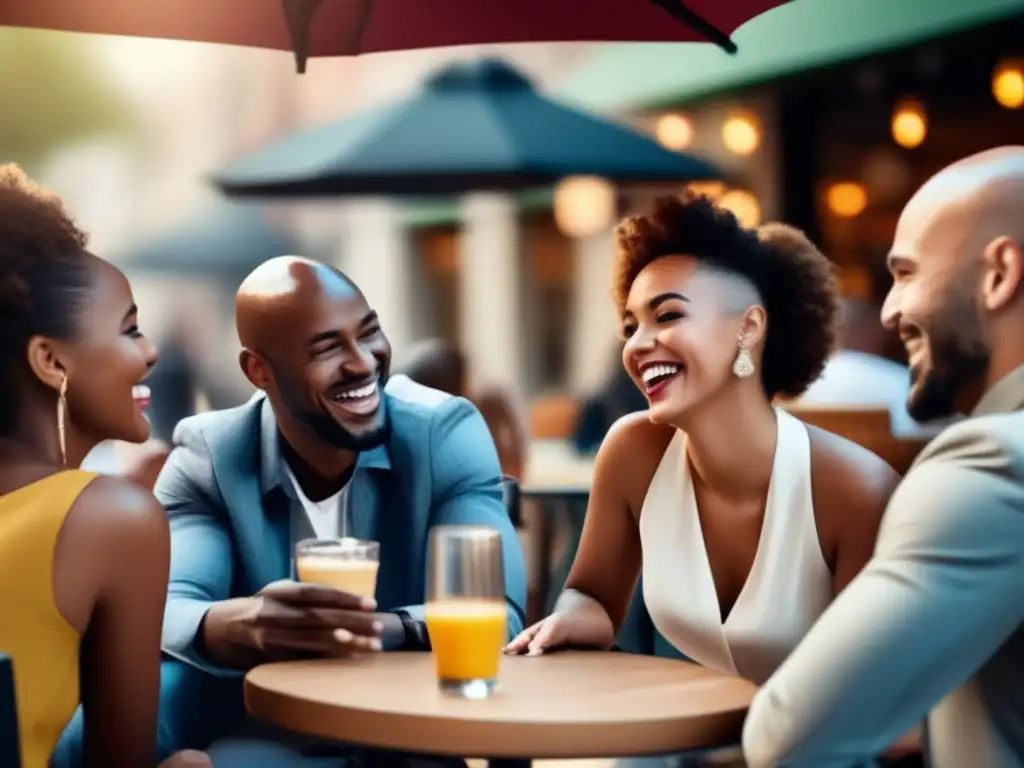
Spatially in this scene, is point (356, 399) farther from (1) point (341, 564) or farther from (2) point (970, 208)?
(2) point (970, 208)

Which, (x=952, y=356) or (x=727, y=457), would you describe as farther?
(x=727, y=457)

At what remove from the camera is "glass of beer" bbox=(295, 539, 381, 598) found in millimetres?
2414

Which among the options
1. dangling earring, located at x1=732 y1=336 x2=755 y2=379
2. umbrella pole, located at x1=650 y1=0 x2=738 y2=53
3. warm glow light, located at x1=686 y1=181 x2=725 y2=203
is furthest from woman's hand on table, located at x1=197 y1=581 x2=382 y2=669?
umbrella pole, located at x1=650 y1=0 x2=738 y2=53

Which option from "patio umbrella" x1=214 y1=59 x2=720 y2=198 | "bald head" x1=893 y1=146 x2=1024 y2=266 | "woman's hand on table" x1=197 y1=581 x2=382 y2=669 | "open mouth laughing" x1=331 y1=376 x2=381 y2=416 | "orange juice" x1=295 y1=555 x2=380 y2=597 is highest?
"patio umbrella" x1=214 y1=59 x2=720 y2=198

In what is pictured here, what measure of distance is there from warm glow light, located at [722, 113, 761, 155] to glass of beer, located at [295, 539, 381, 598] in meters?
1.37

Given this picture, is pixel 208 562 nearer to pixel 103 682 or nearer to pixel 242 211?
pixel 103 682

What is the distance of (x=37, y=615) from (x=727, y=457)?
45.6 inches

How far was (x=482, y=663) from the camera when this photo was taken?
2.15m

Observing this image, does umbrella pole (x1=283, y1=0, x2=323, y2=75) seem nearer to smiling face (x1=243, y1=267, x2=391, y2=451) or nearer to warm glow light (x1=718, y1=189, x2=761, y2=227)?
smiling face (x1=243, y1=267, x2=391, y2=451)

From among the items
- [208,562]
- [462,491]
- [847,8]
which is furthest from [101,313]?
[847,8]

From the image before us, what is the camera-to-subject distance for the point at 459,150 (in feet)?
10.4

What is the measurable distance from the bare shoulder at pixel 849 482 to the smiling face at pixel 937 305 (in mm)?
129

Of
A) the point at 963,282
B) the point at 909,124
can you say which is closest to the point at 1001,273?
the point at 963,282

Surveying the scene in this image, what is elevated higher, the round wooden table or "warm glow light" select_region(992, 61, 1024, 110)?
"warm glow light" select_region(992, 61, 1024, 110)
